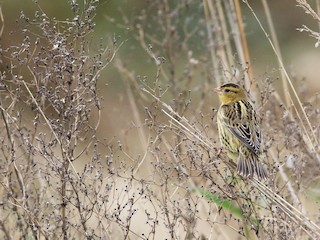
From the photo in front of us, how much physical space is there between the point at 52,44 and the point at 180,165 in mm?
930

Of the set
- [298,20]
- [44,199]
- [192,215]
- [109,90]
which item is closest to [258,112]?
[192,215]

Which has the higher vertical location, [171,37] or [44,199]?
[171,37]

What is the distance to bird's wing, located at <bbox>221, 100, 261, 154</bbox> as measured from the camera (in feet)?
17.0

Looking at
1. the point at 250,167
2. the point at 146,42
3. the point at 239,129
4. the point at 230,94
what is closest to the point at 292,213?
the point at 250,167

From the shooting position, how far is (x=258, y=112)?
484 cm

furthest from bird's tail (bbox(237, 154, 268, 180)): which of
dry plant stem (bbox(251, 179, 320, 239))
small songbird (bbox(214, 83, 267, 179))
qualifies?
dry plant stem (bbox(251, 179, 320, 239))

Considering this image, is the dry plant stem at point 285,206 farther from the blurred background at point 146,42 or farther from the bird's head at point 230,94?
the blurred background at point 146,42

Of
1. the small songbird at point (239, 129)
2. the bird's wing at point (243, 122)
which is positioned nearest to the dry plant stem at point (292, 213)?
the small songbird at point (239, 129)

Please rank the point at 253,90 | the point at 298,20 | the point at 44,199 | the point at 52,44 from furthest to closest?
1. the point at 298,20
2. the point at 253,90
3. the point at 44,199
4. the point at 52,44

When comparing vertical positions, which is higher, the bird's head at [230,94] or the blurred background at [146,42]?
the blurred background at [146,42]

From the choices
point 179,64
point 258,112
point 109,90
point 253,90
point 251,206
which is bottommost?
point 251,206

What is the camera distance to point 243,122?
17.9 feet

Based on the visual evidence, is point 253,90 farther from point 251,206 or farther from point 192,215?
point 192,215

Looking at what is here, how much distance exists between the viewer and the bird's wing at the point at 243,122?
5.19 m
